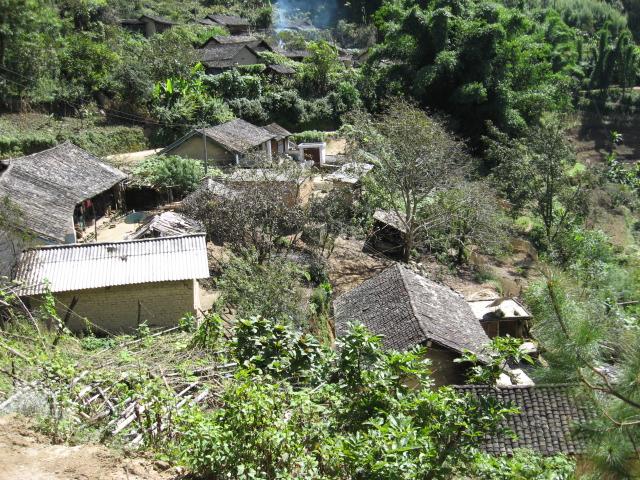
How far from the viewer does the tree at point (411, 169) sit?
64.5ft

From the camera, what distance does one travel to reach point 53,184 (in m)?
19.0

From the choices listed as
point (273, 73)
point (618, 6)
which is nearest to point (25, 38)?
point (273, 73)

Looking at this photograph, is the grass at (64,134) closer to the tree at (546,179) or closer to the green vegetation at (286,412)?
the tree at (546,179)

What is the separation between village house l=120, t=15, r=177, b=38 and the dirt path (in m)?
46.8

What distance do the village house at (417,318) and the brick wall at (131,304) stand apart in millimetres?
3666

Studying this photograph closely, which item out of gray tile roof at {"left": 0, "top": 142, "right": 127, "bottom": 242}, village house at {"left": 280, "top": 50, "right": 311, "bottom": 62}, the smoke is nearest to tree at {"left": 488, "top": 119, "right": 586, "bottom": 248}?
gray tile roof at {"left": 0, "top": 142, "right": 127, "bottom": 242}

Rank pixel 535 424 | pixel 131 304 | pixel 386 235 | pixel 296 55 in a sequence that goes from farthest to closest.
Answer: pixel 296 55, pixel 386 235, pixel 131 304, pixel 535 424

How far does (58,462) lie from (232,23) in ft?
174

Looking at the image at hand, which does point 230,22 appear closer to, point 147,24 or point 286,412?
point 147,24

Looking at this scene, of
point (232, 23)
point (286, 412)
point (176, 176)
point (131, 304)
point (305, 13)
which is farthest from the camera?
point (305, 13)

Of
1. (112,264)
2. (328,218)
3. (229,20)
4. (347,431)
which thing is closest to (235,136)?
(328,218)

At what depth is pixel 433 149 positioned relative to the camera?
19953 millimetres

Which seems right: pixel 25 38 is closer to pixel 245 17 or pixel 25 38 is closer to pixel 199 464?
pixel 199 464

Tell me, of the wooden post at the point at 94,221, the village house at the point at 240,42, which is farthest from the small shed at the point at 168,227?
the village house at the point at 240,42
